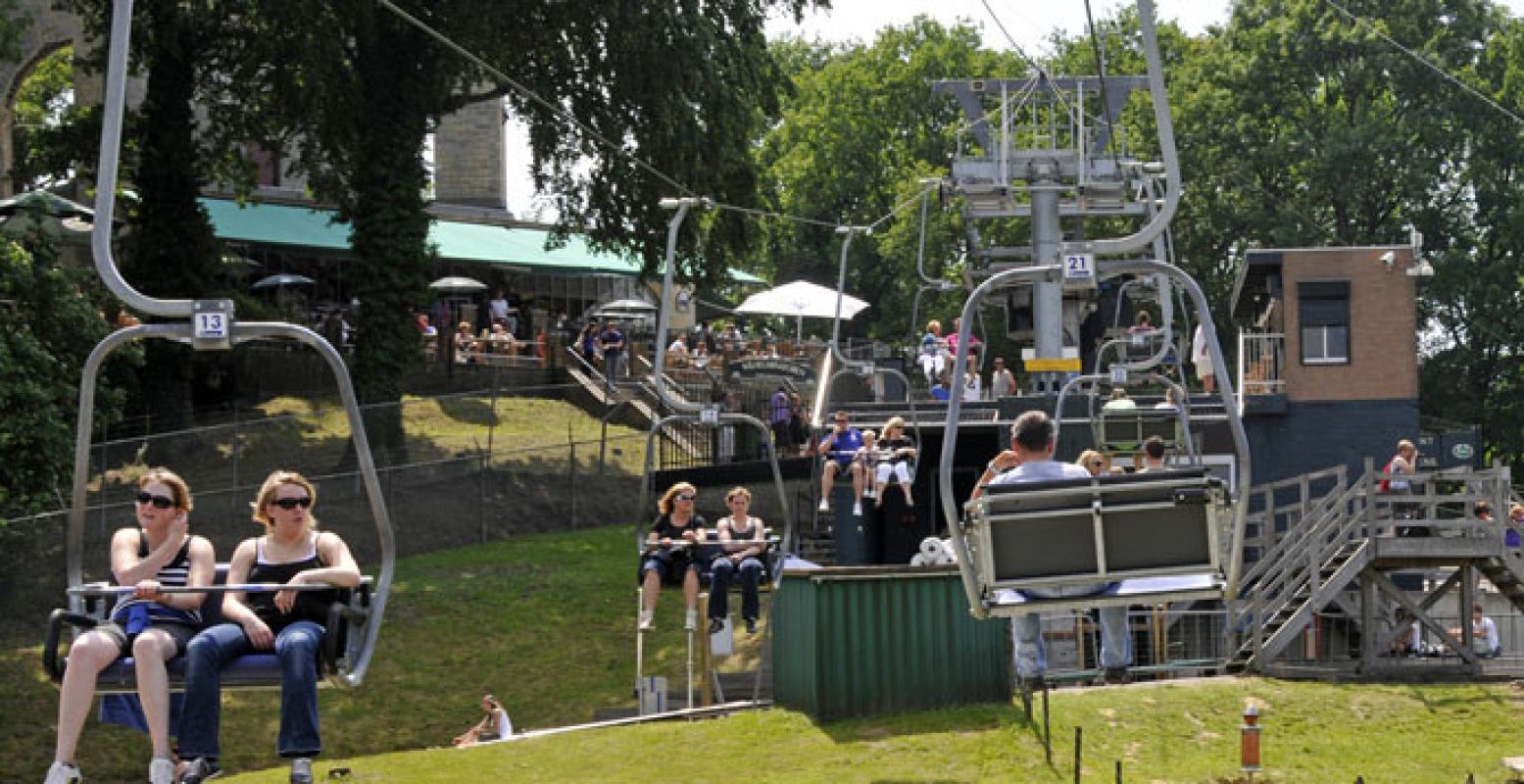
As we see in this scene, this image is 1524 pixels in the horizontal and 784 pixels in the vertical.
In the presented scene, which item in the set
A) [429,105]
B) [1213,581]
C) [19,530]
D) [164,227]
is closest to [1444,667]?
[1213,581]

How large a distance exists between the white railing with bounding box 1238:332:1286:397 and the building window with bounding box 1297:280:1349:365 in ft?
1.67

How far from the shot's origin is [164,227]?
38.0m

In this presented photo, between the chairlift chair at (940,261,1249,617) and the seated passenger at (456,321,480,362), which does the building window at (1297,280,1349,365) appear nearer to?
the seated passenger at (456,321,480,362)

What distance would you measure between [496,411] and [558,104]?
6.16 meters

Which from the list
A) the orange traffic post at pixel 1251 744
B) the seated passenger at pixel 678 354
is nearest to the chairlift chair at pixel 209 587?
the orange traffic post at pixel 1251 744

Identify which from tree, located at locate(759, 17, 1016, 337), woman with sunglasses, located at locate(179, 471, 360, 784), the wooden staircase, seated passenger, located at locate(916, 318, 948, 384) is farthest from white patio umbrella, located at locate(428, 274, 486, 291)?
woman with sunglasses, located at locate(179, 471, 360, 784)

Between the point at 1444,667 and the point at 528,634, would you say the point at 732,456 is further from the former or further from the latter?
the point at 1444,667

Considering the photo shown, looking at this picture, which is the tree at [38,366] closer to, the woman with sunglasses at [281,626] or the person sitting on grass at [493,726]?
the person sitting on grass at [493,726]

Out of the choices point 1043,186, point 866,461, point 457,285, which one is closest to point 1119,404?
point 866,461

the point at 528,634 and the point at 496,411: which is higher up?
the point at 496,411

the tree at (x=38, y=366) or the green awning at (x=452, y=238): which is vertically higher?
the green awning at (x=452, y=238)

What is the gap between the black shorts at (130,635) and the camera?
36.8 ft

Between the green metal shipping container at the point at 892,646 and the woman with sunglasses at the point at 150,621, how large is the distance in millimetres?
8951

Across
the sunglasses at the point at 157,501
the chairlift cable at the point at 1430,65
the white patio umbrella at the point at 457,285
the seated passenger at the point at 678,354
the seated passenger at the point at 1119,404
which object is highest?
the chairlift cable at the point at 1430,65
